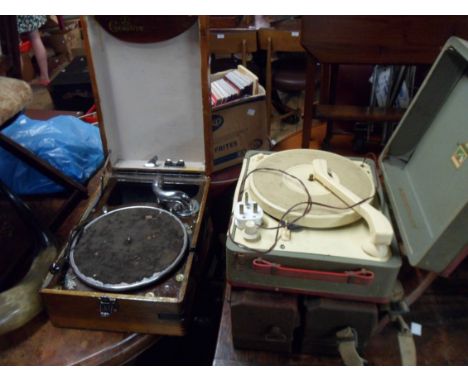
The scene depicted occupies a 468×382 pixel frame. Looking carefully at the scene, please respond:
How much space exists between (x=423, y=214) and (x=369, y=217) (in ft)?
0.39

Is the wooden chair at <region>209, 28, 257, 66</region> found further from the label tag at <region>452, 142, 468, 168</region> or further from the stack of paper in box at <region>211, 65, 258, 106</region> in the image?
the label tag at <region>452, 142, 468, 168</region>

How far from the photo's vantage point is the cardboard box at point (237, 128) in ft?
5.17

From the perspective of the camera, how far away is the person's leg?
3131 millimetres

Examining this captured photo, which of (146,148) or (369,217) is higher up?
(369,217)

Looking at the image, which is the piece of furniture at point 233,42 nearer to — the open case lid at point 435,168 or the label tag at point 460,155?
the open case lid at point 435,168

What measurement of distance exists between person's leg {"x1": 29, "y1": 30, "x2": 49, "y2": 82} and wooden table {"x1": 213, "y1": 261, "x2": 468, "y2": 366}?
303cm

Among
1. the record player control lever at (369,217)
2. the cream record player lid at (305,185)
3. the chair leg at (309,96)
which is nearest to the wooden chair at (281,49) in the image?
the chair leg at (309,96)

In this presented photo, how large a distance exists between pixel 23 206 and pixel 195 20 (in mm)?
814

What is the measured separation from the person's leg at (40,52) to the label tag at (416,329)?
130 inches

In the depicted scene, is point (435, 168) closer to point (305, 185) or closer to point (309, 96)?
point (305, 185)

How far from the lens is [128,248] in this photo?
43.0 inches

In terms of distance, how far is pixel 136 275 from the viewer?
102 centimetres

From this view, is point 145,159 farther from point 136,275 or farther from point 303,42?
point 303,42

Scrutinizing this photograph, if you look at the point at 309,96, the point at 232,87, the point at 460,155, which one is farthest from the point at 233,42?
the point at 460,155
